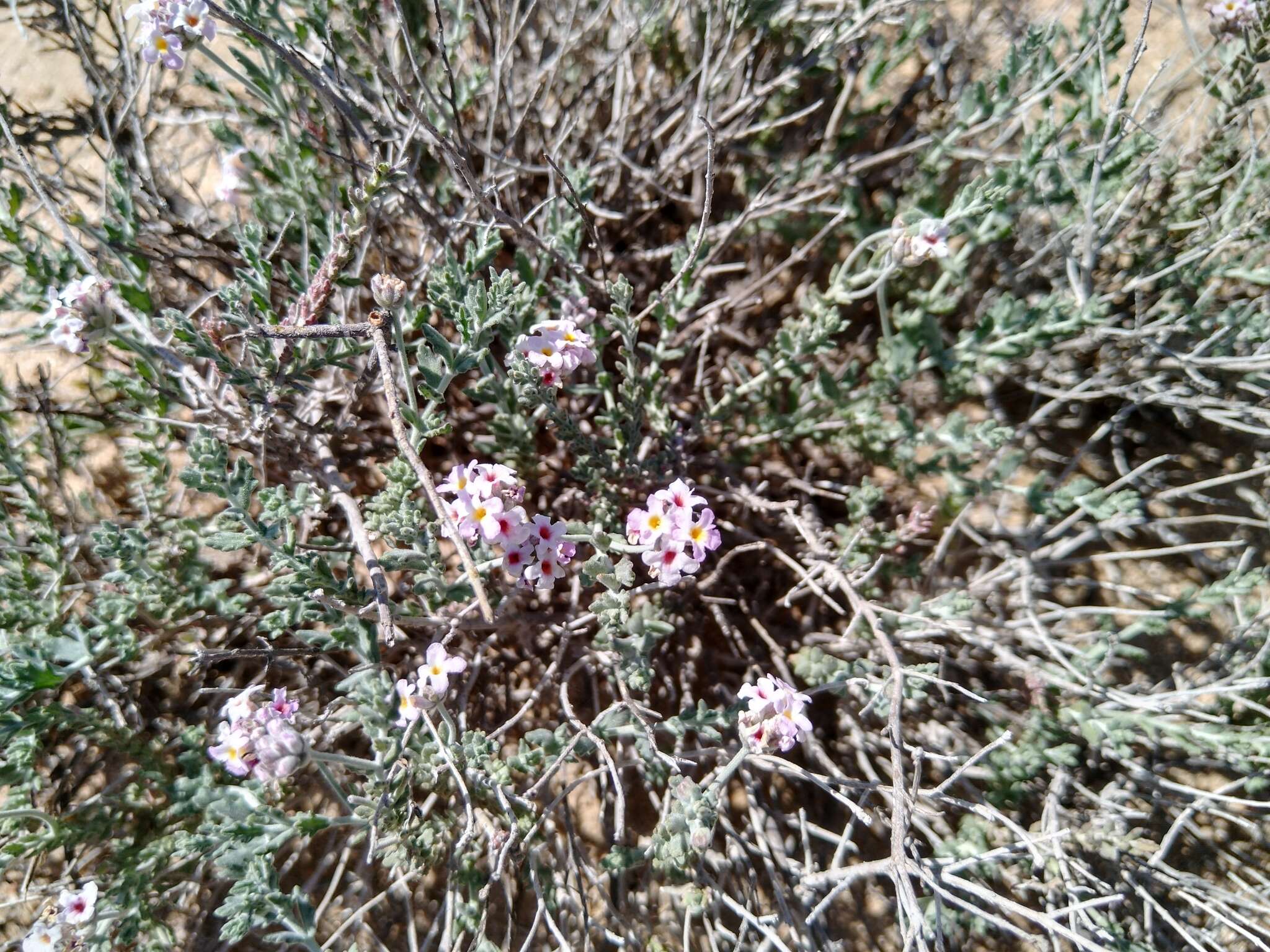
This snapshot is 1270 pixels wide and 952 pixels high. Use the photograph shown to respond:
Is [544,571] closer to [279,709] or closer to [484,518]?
[484,518]

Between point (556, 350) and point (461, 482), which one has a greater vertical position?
point (556, 350)

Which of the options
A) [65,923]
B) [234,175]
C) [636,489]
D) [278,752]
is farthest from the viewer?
[636,489]

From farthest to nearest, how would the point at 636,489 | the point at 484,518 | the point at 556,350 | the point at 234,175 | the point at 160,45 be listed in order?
1. the point at 636,489
2. the point at 234,175
3. the point at 160,45
4. the point at 556,350
5. the point at 484,518

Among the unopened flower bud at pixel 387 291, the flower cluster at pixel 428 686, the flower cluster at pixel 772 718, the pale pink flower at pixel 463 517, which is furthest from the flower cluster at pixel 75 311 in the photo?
the flower cluster at pixel 772 718

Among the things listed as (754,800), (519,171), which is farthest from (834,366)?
(754,800)

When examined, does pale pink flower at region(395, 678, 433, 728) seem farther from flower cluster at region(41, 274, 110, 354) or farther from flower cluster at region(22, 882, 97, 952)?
flower cluster at region(41, 274, 110, 354)

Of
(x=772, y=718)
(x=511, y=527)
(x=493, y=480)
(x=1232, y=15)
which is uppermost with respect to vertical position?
(x=1232, y=15)

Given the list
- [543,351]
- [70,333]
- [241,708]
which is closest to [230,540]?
[241,708]
